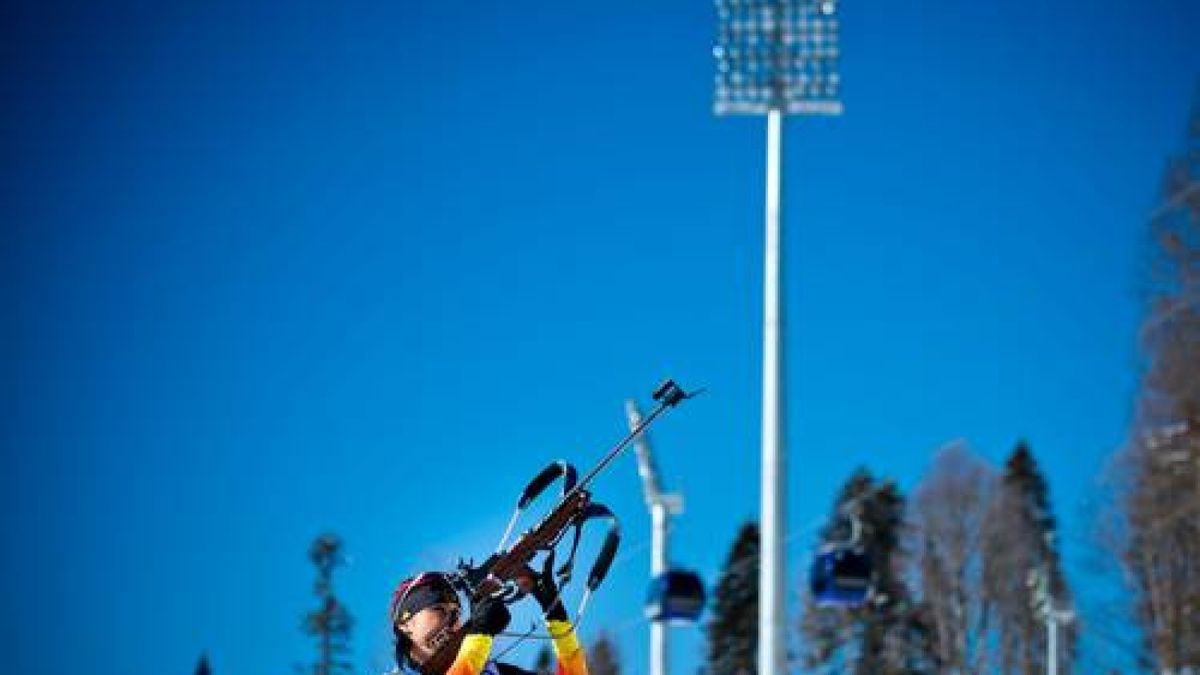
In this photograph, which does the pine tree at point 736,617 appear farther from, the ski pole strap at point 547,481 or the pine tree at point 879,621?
the ski pole strap at point 547,481

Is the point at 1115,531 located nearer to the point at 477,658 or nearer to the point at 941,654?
the point at 941,654

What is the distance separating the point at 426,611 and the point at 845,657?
48.4m

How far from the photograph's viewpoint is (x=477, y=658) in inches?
239

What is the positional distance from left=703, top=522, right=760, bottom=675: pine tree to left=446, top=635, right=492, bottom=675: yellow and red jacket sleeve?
165 feet

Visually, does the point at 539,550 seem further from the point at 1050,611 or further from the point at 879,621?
the point at 879,621

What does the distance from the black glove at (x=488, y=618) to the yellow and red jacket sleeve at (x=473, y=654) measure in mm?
23

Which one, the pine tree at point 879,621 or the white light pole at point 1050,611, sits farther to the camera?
the pine tree at point 879,621

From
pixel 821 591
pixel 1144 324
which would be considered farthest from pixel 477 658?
pixel 1144 324

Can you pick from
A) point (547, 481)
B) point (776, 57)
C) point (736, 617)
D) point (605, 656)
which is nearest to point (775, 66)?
point (776, 57)

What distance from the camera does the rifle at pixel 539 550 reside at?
6.21 m

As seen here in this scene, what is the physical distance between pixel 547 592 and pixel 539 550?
14cm

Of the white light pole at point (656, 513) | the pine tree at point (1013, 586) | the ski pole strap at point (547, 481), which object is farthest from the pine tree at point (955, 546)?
the ski pole strap at point (547, 481)

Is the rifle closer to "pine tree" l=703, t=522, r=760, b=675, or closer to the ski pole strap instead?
the ski pole strap

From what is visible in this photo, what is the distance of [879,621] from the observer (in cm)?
5350
